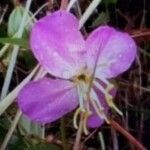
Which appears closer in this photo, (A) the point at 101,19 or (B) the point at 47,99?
(B) the point at 47,99

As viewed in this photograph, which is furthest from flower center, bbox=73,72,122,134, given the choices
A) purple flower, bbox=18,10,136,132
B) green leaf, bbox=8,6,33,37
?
green leaf, bbox=8,6,33,37

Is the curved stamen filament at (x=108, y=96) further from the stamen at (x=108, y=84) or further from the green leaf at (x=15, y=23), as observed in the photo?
the green leaf at (x=15, y=23)

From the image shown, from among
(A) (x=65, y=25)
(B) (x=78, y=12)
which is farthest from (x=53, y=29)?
(B) (x=78, y=12)

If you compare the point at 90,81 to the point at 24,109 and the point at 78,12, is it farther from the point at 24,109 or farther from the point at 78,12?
the point at 78,12

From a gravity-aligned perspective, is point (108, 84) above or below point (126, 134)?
above

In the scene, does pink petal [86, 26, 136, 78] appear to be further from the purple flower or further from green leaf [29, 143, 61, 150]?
green leaf [29, 143, 61, 150]

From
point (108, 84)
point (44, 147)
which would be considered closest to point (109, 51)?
point (108, 84)

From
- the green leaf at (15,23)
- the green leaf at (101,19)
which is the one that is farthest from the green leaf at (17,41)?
the green leaf at (101,19)

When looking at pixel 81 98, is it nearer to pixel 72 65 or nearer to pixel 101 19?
pixel 72 65
